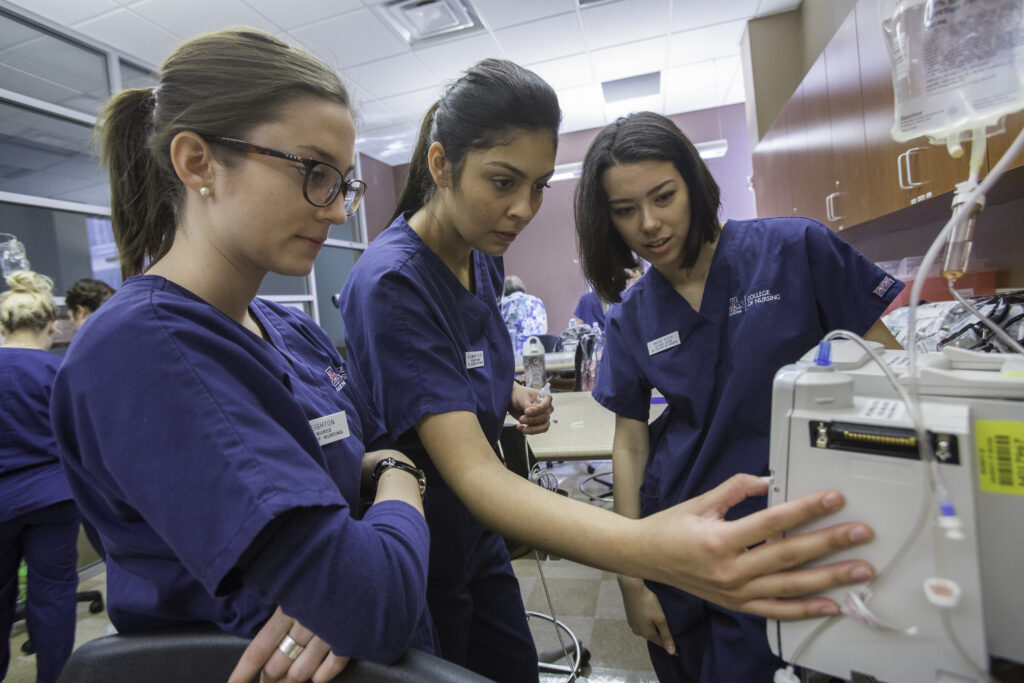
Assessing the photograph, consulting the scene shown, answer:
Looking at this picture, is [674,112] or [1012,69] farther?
[674,112]

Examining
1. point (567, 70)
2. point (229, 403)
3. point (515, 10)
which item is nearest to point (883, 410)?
point (229, 403)

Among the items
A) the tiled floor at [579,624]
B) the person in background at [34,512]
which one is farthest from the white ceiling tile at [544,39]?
the tiled floor at [579,624]

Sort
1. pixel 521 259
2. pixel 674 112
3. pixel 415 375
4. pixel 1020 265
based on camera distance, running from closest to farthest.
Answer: pixel 415 375, pixel 1020 265, pixel 674 112, pixel 521 259

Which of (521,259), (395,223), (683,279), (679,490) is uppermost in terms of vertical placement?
(521,259)

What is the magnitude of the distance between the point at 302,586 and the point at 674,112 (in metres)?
6.69

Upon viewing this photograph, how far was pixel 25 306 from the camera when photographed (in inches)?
93.4

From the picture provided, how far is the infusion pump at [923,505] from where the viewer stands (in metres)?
0.49

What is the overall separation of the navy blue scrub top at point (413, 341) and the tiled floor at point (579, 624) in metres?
1.37

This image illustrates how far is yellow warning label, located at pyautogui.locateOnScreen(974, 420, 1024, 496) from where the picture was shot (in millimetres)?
494

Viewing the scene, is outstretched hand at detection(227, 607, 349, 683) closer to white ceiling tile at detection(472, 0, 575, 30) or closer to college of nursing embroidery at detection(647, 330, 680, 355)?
college of nursing embroidery at detection(647, 330, 680, 355)

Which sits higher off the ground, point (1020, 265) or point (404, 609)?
point (1020, 265)

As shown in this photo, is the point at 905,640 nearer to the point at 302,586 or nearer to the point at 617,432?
the point at 302,586

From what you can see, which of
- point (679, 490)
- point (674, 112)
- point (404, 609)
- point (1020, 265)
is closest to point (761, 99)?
point (674, 112)

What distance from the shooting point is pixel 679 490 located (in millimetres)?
1132
